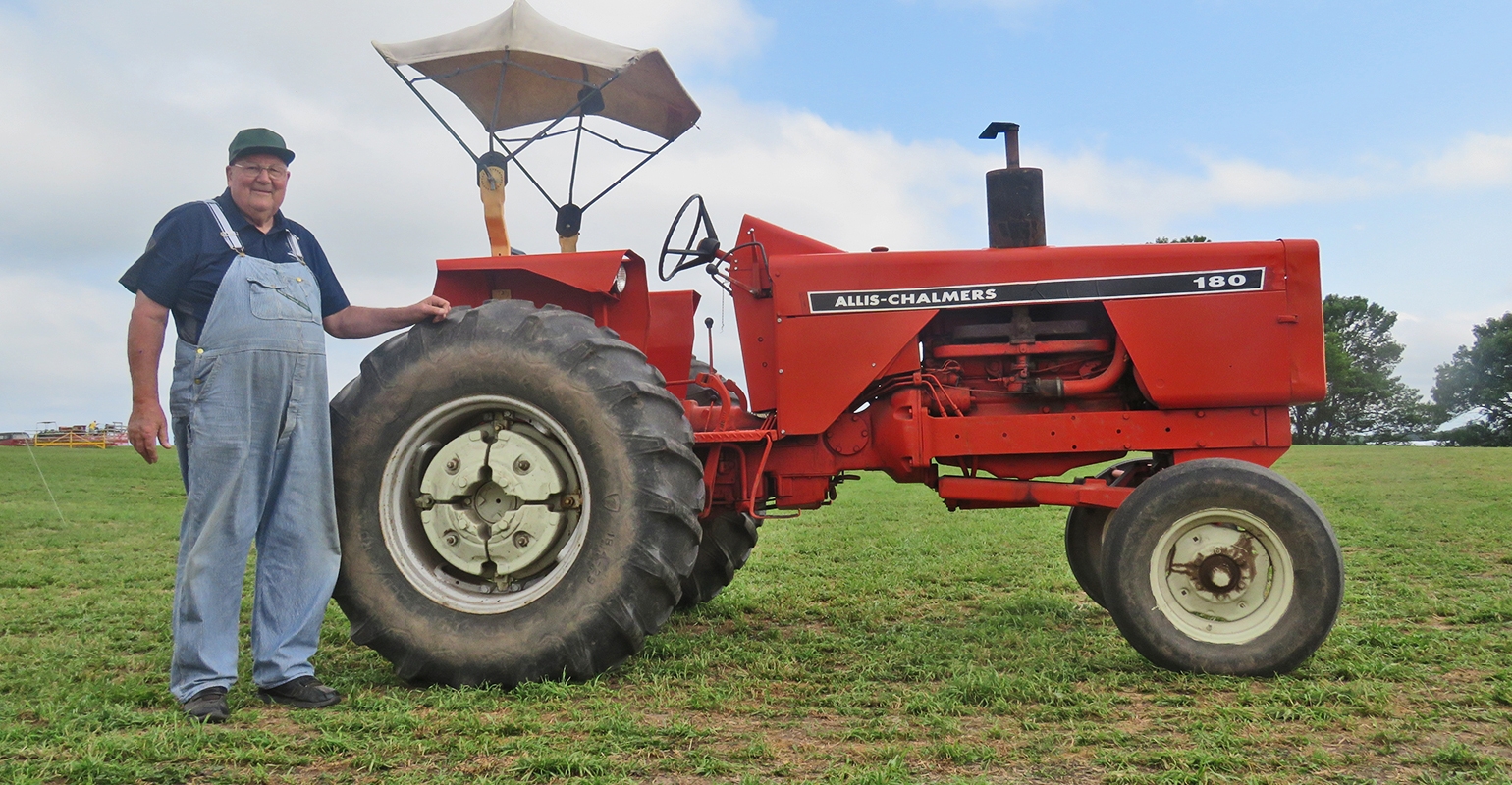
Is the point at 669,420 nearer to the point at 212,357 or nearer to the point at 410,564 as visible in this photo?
the point at 410,564

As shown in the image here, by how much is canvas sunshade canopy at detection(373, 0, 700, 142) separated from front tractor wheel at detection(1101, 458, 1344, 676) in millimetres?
3303

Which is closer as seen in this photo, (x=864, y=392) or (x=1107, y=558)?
(x=1107, y=558)

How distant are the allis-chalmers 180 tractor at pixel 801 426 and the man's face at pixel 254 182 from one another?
0.65 metres

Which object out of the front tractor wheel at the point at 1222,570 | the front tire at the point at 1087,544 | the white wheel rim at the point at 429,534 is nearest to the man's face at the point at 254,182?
the white wheel rim at the point at 429,534

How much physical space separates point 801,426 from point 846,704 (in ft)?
4.40

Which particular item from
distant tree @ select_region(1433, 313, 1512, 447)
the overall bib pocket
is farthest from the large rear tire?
distant tree @ select_region(1433, 313, 1512, 447)

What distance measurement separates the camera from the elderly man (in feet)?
11.8

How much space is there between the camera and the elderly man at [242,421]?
3607mm

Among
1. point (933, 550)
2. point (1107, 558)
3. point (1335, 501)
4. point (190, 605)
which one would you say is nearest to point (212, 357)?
point (190, 605)

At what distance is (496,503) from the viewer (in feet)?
13.2

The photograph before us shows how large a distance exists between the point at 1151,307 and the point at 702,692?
237 cm

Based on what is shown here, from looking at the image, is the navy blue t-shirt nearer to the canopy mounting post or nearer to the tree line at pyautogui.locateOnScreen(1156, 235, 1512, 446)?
the canopy mounting post

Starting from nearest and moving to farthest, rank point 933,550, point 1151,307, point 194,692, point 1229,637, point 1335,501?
1. point 194,692
2. point 1229,637
3. point 1151,307
4. point 933,550
5. point 1335,501

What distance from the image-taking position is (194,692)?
11.4 feet
